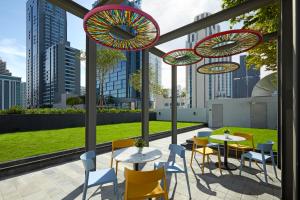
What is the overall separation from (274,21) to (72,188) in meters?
7.48

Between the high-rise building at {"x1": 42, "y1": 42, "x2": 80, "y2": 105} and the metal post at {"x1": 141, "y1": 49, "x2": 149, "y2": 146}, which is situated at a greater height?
the high-rise building at {"x1": 42, "y1": 42, "x2": 80, "y2": 105}

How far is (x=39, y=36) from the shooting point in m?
65.9

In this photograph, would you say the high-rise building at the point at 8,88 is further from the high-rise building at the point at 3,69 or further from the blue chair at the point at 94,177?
the blue chair at the point at 94,177

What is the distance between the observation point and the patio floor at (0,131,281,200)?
3.05 metres

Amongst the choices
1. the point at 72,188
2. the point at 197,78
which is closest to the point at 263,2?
the point at 72,188

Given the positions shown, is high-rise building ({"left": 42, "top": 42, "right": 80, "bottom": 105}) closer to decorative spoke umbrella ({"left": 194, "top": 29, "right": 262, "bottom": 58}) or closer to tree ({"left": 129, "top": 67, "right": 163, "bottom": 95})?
tree ({"left": 129, "top": 67, "right": 163, "bottom": 95})

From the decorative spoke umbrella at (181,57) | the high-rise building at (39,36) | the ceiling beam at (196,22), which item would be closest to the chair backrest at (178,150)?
the decorative spoke umbrella at (181,57)

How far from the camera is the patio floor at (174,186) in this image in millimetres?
3053

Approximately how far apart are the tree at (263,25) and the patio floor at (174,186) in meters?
4.07

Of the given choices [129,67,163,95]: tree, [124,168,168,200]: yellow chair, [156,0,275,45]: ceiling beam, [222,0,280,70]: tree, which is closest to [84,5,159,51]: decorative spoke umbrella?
[156,0,275,45]: ceiling beam

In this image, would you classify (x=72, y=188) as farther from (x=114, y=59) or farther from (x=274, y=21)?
(x=114, y=59)

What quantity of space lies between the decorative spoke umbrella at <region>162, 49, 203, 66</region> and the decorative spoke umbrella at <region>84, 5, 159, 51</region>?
126 centimetres

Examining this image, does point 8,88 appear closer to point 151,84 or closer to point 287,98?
point 151,84

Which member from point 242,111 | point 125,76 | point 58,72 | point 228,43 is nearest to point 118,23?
point 228,43
